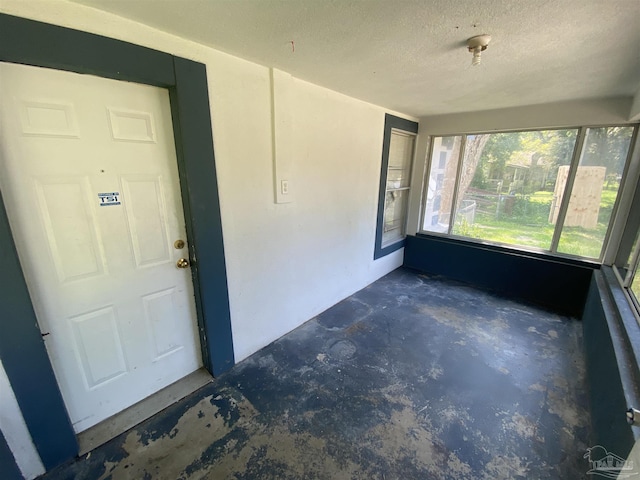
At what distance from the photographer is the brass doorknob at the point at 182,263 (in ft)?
5.64

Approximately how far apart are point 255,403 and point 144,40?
84.9 inches

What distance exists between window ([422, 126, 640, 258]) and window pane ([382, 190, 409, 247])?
31cm

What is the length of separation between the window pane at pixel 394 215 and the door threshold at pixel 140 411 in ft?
8.96

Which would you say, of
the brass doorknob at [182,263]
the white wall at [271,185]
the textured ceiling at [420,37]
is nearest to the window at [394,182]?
the white wall at [271,185]

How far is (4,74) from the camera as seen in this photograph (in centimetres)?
109

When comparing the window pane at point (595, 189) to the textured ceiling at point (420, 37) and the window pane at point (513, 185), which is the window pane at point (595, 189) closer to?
the window pane at point (513, 185)

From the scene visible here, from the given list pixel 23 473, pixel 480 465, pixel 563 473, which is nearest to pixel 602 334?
pixel 563 473

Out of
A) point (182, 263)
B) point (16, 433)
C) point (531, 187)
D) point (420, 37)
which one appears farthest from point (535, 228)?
point (16, 433)

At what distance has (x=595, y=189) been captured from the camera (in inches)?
107

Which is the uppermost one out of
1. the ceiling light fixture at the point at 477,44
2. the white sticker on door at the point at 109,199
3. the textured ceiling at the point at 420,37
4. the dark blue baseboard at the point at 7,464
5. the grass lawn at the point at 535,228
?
the textured ceiling at the point at 420,37

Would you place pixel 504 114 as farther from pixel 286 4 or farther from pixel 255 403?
pixel 255 403

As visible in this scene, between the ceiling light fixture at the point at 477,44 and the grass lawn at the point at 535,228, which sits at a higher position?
the ceiling light fixture at the point at 477,44

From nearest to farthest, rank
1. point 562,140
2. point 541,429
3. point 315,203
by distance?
1. point 541,429
2. point 315,203
3. point 562,140

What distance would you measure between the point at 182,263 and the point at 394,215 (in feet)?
9.81
